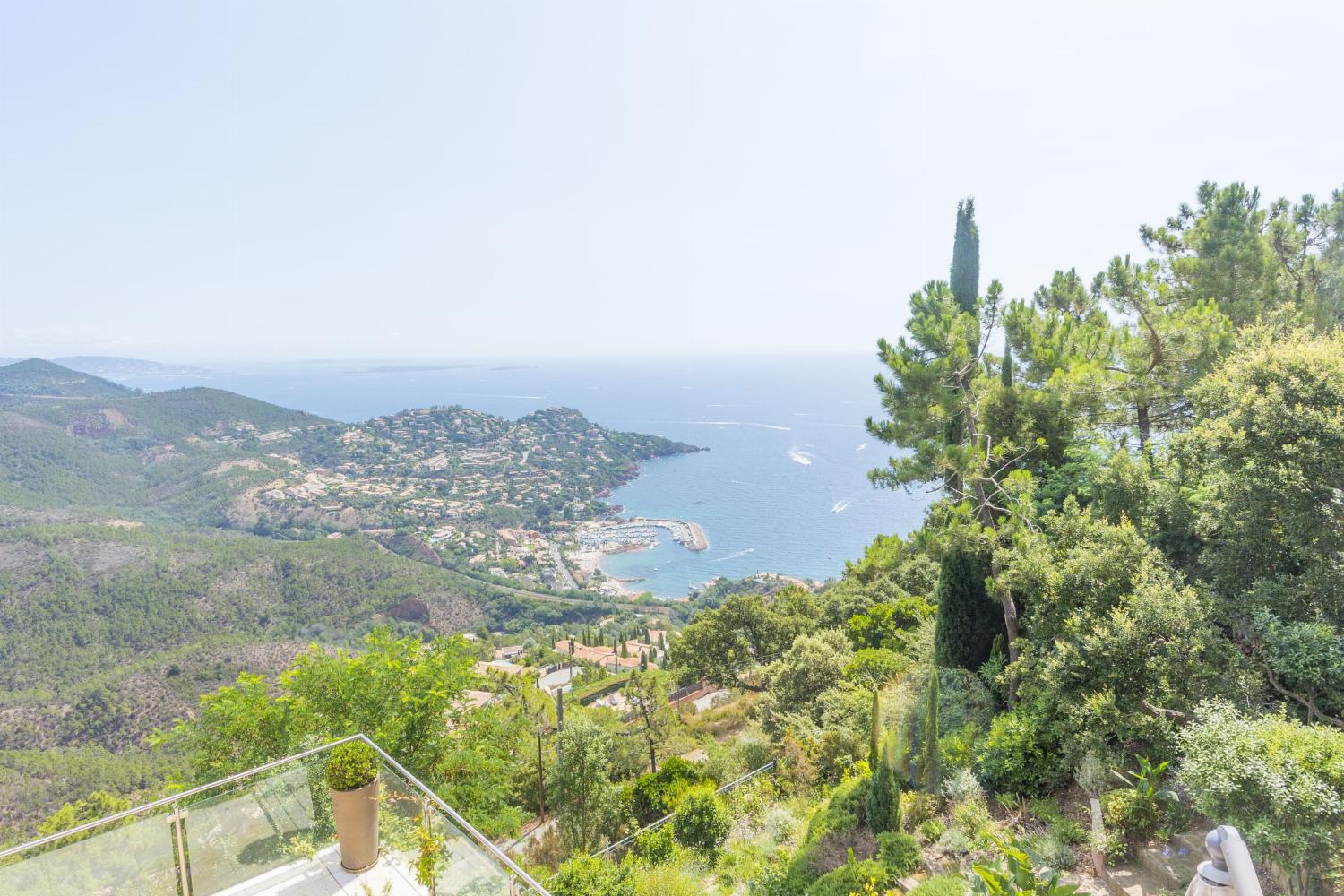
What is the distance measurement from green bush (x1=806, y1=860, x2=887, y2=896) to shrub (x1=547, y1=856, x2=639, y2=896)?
1.84 metres

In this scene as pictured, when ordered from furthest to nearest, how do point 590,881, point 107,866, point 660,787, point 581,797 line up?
point 660,787, point 581,797, point 590,881, point 107,866

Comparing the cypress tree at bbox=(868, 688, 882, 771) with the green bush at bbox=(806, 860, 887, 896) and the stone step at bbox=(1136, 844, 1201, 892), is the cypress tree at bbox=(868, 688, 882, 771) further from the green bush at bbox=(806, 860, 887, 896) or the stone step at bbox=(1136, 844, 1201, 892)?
the stone step at bbox=(1136, 844, 1201, 892)

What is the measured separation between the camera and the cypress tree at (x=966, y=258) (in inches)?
410

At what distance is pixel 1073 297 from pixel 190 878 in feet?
46.0

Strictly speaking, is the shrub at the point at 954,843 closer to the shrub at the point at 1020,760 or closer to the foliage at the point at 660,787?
the shrub at the point at 1020,760

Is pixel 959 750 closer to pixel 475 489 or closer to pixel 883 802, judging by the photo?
pixel 883 802

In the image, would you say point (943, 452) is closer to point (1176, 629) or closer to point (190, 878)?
point (1176, 629)

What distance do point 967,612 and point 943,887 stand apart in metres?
4.20

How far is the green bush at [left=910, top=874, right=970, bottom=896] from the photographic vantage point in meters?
3.99

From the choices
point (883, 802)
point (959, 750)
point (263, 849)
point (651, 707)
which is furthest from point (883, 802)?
point (651, 707)

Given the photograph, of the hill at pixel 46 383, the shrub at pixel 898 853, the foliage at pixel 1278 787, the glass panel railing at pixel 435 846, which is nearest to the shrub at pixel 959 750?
the shrub at pixel 898 853

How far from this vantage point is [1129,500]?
Result: 634cm

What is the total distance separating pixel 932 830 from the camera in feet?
18.0

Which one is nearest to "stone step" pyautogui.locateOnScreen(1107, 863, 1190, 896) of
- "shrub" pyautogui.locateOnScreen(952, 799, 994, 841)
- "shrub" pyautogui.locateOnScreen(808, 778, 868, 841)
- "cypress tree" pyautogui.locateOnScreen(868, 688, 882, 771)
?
"shrub" pyautogui.locateOnScreen(952, 799, 994, 841)
